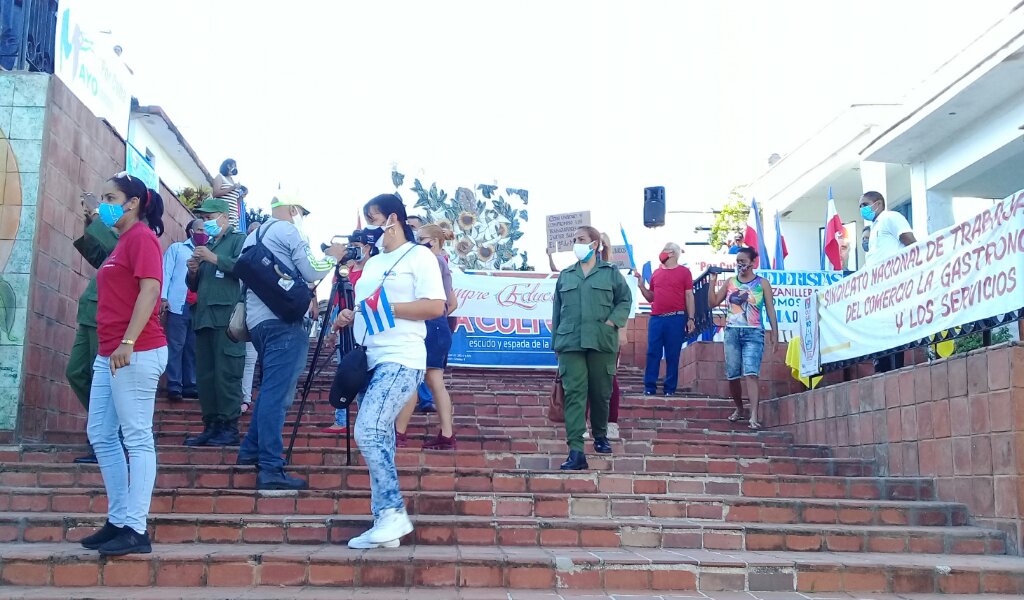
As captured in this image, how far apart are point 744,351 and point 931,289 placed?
233 cm

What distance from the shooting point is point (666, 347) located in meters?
10.5

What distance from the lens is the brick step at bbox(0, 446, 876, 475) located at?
6590 mm

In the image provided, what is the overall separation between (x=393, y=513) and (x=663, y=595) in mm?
1381

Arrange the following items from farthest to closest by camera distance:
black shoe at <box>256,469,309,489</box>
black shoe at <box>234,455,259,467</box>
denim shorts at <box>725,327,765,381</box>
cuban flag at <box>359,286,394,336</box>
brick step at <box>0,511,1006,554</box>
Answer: denim shorts at <box>725,327,765,381</box>, black shoe at <box>234,455,259,467</box>, black shoe at <box>256,469,309,489</box>, brick step at <box>0,511,1006,554</box>, cuban flag at <box>359,286,394,336</box>

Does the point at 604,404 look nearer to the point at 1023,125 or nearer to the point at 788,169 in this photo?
the point at 1023,125

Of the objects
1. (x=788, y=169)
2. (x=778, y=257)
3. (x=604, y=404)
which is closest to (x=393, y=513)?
(x=604, y=404)

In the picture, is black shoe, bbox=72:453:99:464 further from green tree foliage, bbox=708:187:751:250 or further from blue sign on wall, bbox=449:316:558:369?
green tree foliage, bbox=708:187:751:250

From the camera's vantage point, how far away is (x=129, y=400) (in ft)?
15.2

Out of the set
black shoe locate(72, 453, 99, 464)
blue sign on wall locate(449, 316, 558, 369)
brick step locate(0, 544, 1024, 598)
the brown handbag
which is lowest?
brick step locate(0, 544, 1024, 598)

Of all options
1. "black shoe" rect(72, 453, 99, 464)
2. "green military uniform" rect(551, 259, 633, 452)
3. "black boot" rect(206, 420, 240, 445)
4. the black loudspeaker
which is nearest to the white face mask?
"green military uniform" rect(551, 259, 633, 452)

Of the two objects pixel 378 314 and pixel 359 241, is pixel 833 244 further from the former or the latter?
pixel 378 314

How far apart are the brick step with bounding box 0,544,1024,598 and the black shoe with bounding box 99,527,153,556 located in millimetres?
38

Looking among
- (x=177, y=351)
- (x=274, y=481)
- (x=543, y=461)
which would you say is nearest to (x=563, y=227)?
(x=177, y=351)

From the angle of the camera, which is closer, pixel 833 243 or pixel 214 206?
pixel 214 206
